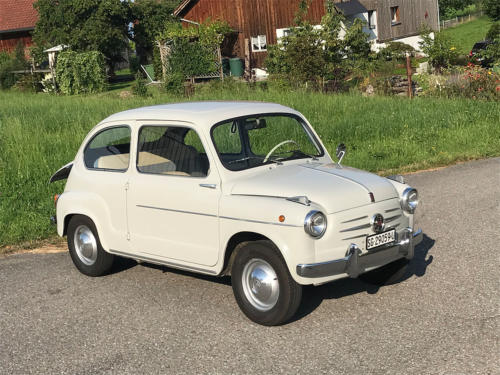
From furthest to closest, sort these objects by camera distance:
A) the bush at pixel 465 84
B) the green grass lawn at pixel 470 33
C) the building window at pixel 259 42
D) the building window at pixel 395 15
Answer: the green grass lawn at pixel 470 33
the building window at pixel 395 15
the building window at pixel 259 42
the bush at pixel 465 84

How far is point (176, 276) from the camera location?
7461 millimetres

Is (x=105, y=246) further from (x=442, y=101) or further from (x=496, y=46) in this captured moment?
(x=496, y=46)

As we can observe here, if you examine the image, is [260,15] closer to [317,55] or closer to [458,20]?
[317,55]

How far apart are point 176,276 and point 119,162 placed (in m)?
1.36

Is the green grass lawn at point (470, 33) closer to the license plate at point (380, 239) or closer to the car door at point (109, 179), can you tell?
the car door at point (109, 179)

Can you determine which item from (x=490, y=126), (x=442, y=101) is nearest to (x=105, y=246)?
(x=490, y=126)

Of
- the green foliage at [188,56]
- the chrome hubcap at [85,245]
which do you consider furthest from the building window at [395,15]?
the chrome hubcap at [85,245]

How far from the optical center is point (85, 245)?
7.63 m

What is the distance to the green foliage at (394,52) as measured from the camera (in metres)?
34.6

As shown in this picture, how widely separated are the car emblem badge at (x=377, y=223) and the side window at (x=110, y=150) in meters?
2.67

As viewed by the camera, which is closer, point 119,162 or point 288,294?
point 288,294

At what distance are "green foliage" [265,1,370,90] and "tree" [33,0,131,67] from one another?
57.5ft

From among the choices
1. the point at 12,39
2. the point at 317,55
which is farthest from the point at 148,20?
the point at 317,55

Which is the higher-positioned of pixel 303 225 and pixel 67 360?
pixel 303 225
